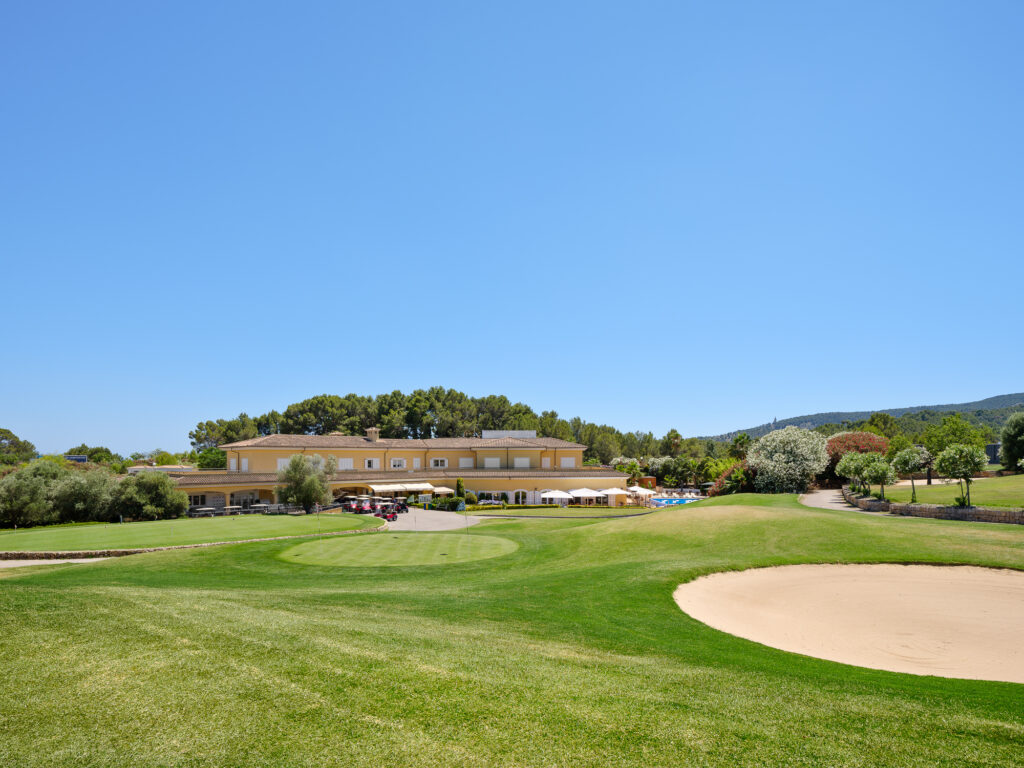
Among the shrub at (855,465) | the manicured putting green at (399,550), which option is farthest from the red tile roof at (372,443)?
the manicured putting green at (399,550)

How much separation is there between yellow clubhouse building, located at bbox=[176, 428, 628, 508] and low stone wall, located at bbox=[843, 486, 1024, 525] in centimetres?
2754

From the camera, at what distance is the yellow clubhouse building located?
54188 millimetres

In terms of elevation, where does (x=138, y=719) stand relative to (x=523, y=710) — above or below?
above

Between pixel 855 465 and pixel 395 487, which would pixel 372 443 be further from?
pixel 855 465

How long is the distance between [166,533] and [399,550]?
1502 centimetres

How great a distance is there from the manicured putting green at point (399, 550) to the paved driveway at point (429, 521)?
9.73 meters

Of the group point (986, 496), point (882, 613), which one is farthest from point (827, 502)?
point (882, 613)


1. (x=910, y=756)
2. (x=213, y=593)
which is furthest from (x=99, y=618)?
(x=910, y=756)

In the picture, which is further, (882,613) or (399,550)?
(399,550)

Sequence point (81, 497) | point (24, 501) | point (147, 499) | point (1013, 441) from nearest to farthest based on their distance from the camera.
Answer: point (24, 501), point (81, 497), point (147, 499), point (1013, 441)

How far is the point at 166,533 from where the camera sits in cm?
3091

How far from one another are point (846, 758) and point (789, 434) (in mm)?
55178

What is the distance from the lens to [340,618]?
35.9ft

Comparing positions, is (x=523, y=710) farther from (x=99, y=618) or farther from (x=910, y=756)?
(x=99, y=618)
